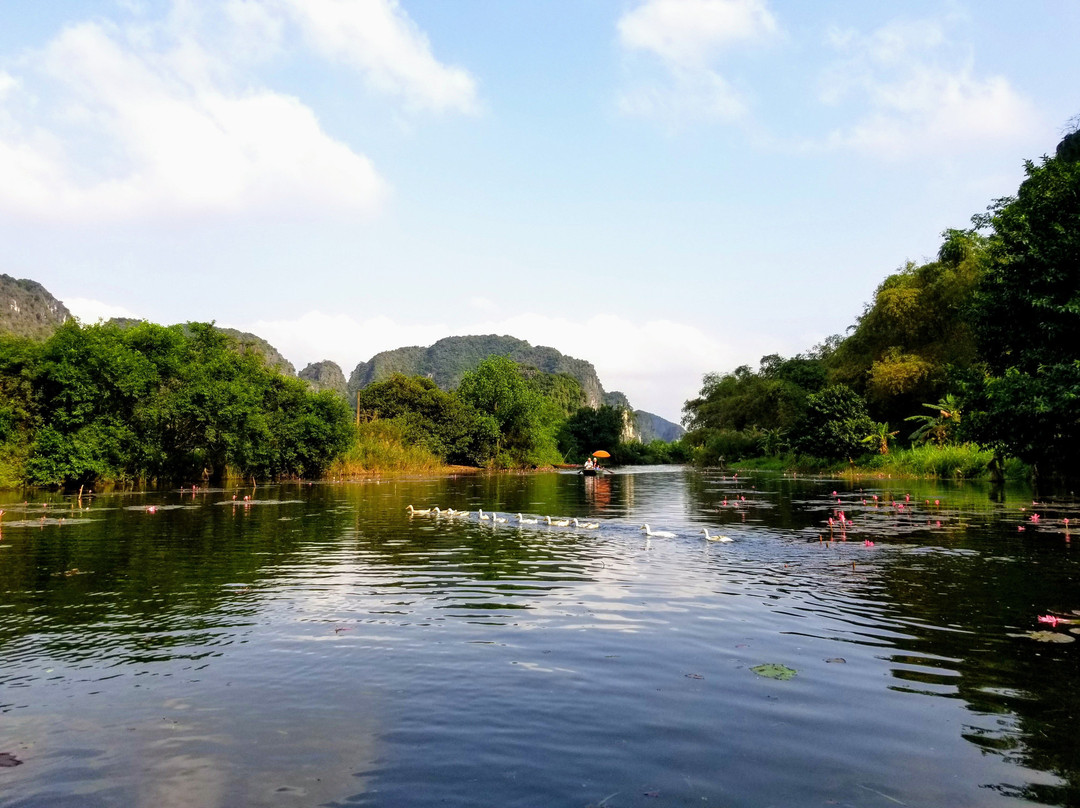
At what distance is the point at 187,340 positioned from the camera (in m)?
49.9

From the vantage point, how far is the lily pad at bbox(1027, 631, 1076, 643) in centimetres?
861

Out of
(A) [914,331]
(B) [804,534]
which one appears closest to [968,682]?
(B) [804,534]

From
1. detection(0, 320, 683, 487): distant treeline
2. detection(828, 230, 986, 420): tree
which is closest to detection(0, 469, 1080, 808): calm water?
detection(0, 320, 683, 487): distant treeline

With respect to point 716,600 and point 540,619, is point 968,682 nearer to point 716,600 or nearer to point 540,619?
point 716,600

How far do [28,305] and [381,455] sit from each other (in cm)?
11562

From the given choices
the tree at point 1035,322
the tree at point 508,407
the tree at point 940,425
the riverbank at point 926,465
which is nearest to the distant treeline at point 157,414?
the tree at point 508,407

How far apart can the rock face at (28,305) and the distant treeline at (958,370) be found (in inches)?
4719

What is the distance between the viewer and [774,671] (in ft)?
25.2

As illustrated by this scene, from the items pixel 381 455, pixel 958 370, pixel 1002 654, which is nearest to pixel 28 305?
pixel 381 455

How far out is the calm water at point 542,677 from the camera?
515 centimetres

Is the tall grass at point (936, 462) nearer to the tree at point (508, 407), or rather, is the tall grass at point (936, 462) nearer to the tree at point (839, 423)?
the tree at point (839, 423)

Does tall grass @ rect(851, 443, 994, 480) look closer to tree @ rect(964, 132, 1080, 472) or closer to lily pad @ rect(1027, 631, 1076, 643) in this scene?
tree @ rect(964, 132, 1080, 472)

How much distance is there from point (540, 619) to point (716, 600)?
10.1ft

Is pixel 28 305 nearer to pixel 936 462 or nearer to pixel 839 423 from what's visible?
pixel 839 423
